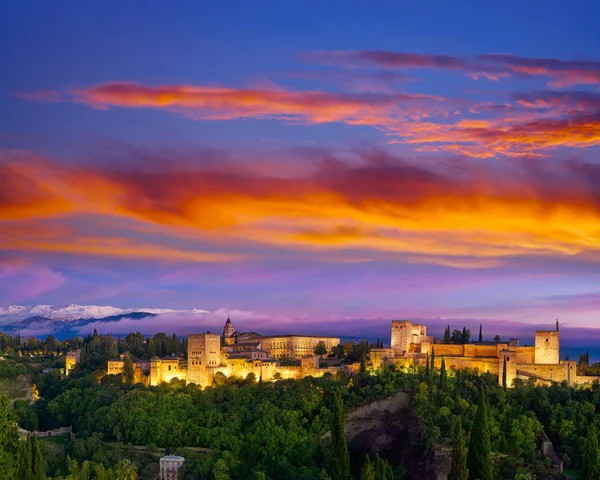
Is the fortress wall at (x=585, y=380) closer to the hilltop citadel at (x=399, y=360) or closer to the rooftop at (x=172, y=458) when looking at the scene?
the hilltop citadel at (x=399, y=360)

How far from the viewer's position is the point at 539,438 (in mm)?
53156

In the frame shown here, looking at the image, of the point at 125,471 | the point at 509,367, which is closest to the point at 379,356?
the point at 509,367

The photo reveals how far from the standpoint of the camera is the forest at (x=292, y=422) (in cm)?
5156

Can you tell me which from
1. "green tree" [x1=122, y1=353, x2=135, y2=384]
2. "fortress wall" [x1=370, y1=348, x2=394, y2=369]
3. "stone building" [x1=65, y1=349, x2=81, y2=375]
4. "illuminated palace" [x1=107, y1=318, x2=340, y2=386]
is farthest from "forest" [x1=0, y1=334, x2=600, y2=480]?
"stone building" [x1=65, y1=349, x2=81, y2=375]

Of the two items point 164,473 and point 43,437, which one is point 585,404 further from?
point 43,437

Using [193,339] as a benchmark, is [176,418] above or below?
below

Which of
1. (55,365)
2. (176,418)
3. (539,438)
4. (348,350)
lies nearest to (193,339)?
(176,418)

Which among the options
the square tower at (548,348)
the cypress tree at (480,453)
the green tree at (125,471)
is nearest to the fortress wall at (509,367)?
the square tower at (548,348)

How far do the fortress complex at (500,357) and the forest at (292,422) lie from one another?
3.80ft

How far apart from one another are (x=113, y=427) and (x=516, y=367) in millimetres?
28651

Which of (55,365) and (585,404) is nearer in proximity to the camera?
(585,404)

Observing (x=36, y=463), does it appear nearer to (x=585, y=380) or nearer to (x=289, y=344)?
(x=585, y=380)

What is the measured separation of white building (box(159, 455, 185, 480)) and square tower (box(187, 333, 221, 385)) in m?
13.3

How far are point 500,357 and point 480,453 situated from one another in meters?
20.2
